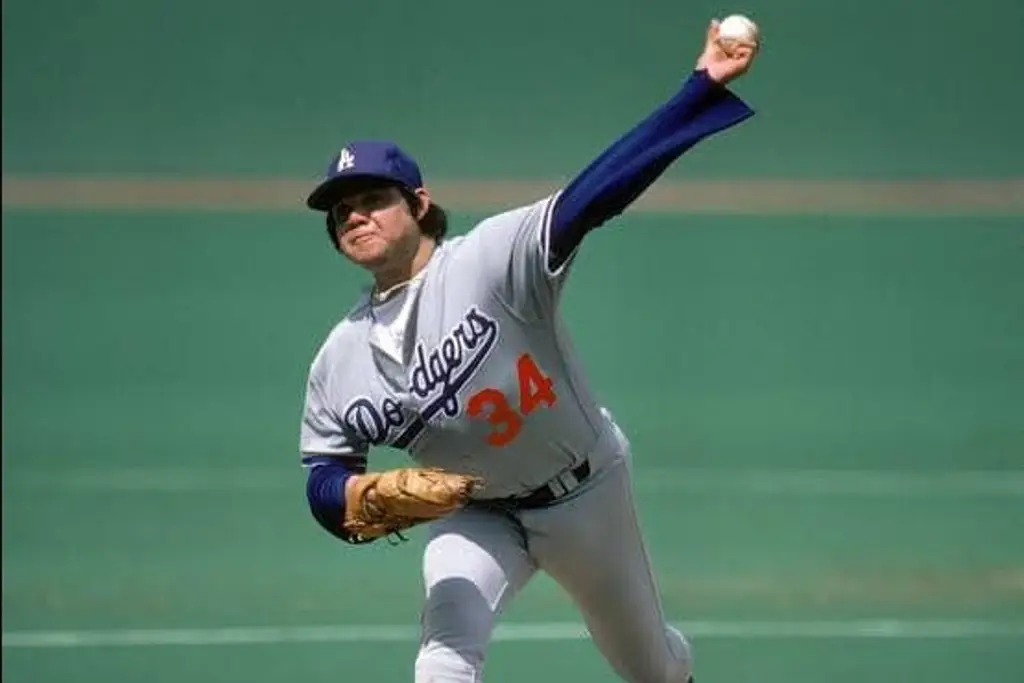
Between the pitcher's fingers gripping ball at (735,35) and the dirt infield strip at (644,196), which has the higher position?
the dirt infield strip at (644,196)

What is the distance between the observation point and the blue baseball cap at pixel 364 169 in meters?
4.76

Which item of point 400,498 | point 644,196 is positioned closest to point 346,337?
point 400,498

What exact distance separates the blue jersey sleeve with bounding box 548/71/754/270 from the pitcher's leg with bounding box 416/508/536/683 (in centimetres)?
89

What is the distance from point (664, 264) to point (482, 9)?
6.86 meters

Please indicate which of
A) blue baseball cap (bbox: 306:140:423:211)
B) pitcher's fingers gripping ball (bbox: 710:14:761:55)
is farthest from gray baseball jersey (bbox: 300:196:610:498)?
pitcher's fingers gripping ball (bbox: 710:14:761:55)

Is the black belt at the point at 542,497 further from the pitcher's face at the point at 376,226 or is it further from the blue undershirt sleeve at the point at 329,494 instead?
the pitcher's face at the point at 376,226

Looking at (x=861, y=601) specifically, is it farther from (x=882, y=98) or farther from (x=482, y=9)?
(x=482, y=9)

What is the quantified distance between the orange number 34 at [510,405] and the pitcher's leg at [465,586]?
11.2 inches

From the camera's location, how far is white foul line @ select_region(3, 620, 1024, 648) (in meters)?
7.06

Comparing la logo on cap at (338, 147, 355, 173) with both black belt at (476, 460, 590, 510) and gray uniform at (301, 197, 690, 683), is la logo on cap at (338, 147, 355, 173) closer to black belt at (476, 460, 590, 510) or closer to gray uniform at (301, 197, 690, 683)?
gray uniform at (301, 197, 690, 683)

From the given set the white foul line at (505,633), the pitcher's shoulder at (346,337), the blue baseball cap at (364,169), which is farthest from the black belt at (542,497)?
the white foul line at (505,633)

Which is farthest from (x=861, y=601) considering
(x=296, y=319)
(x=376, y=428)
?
(x=296, y=319)

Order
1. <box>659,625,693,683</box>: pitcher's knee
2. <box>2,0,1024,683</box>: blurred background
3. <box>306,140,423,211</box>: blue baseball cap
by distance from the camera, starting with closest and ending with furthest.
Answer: <box>306,140,423,211</box>: blue baseball cap, <box>659,625,693,683</box>: pitcher's knee, <box>2,0,1024,683</box>: blurred background

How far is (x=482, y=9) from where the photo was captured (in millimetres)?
20406
